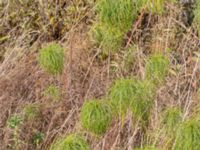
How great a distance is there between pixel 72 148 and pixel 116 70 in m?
0.81

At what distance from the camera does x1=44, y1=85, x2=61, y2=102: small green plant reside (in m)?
3.19

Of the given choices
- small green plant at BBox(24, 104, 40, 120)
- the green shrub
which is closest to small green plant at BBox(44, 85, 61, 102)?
small green plant at BBox(24, 104, 40, 120)

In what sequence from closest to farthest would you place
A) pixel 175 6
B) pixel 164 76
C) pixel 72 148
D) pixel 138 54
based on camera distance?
pixel 72 148 < pixel 164 76 < pixel 138 54 < pixel 175 6

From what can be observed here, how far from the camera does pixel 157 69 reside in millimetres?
2684

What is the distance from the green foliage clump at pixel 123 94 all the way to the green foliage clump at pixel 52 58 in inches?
20.7

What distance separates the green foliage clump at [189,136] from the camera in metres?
2.22

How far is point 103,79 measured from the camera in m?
3.17

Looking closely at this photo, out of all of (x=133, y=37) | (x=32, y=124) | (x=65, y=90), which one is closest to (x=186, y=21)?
(x=133, y=37)

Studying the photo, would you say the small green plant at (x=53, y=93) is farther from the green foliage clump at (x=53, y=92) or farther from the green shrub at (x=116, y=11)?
the green shrub at (x=116, y=11)

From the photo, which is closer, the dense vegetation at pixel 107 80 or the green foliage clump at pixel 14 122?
the dense vegetation at pixel 107 80

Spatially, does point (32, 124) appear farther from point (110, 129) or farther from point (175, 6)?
point (175, 6)

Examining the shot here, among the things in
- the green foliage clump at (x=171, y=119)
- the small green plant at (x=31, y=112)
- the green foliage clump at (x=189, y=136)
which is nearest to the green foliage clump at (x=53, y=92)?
the small green plant at (x=31, y=112)

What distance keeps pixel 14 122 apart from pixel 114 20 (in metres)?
0.83

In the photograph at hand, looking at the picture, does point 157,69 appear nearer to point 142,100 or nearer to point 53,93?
point 142,100
